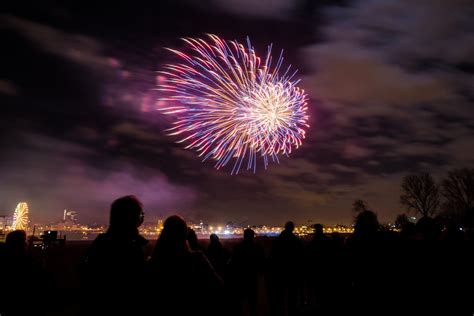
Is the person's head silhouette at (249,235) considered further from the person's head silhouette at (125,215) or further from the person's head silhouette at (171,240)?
the person's head silhouette at (125,215)

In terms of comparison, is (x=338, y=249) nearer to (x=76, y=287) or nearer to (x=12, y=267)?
(x=12, y=267)

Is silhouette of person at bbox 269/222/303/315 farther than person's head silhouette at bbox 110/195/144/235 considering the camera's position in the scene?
Yes

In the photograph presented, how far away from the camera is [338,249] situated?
28.6 ft

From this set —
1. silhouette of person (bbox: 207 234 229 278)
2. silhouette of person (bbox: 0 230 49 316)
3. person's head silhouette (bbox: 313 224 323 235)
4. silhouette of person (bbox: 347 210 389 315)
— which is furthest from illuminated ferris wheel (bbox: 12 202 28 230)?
silhouette of person (bbox: 347 210 389 315)

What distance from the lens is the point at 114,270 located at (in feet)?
11.2

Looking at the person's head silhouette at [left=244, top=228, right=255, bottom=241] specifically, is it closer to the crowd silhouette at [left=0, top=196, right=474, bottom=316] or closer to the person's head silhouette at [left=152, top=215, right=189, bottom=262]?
the crowd silhouette at [left=0, top=196, right=474, bottom=316]

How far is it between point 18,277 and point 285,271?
18.2ft

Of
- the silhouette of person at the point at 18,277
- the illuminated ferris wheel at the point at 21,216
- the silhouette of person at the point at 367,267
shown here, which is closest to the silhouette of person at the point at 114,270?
the silhouette of person at the point at 18,277

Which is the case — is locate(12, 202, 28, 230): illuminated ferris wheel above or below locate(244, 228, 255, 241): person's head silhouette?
above

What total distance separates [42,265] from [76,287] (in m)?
10.3

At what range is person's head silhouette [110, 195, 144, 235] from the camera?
3566mm

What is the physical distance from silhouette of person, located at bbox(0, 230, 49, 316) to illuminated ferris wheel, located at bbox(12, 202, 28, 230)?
78.1 m

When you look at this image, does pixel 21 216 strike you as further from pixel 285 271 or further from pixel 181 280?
pixel 181 280

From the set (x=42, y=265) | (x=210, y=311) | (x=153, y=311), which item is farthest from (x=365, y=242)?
(x=42, y=265)
